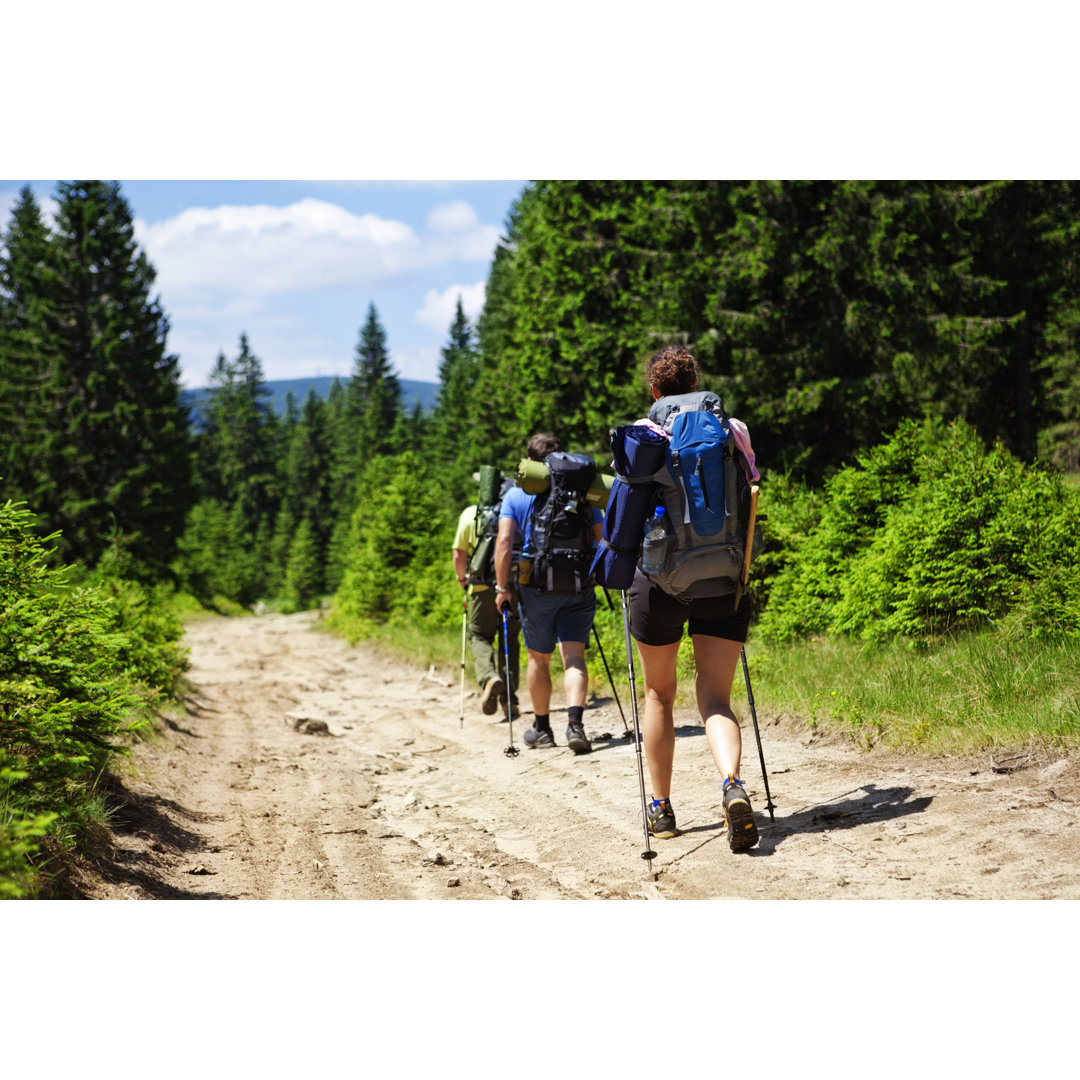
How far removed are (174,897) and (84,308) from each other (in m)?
31.5

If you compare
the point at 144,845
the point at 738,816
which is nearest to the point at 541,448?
the point at 738,816

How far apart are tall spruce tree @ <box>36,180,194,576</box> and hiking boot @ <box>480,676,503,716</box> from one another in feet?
77.2

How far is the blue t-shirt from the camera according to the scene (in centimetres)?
762

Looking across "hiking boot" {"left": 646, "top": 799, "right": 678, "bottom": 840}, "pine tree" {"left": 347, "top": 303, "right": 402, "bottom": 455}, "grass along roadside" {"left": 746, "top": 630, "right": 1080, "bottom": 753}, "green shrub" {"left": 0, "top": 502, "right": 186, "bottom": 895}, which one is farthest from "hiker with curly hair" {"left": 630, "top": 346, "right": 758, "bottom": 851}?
"pine tree" {"left": 347, "top": 303, "right": 402, "bottom": 455}

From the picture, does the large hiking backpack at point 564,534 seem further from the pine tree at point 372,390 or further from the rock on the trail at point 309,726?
the pine tree at point 372,390

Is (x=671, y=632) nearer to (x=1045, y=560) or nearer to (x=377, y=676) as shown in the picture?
(x=1045, y=560)

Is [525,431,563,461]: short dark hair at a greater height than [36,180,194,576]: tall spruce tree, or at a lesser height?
lesser

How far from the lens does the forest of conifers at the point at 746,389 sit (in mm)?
7602

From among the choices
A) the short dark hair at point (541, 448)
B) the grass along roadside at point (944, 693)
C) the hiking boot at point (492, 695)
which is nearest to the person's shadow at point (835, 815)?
the grass along roadside at point (944, 693)

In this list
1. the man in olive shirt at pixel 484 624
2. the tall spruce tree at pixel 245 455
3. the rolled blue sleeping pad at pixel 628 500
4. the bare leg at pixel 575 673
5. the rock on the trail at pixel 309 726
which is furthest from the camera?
the tall spruce tree at pixel 245 455

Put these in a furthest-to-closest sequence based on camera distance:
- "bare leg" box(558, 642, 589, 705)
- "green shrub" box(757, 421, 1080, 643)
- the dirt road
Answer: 1. "bare leg" box(558, 642, 589, 705)
2. "green shrub" box(757, 421, 1080, 643)
3. the dirt road

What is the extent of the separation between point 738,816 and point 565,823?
60.1 inches

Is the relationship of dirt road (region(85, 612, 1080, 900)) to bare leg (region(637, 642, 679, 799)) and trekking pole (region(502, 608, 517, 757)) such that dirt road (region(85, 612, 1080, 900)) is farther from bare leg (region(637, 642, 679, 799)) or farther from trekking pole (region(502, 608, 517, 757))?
bare leg (region(637, 642, 679, 799))

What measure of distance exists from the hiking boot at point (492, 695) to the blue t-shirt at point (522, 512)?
Result: 2032 millimetres
